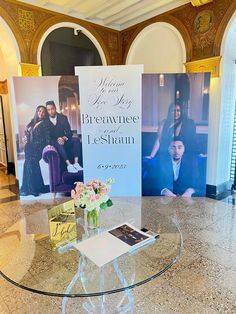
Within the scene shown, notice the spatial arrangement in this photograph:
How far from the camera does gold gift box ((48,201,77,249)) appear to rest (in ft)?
5.43

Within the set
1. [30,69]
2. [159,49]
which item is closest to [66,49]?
[30,69]

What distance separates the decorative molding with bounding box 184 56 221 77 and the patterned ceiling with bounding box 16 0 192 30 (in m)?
1.08

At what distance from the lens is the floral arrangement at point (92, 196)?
1.70 m

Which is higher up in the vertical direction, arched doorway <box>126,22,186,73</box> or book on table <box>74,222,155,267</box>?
arched doorway <box>126,22,186,73</box>

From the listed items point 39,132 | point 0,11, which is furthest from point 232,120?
point 0,11

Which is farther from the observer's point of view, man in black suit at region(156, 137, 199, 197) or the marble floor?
man in black suit at region(156, 137, 199, 197)

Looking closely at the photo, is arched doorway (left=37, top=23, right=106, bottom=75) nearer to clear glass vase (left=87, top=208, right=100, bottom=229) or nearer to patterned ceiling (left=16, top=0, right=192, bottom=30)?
patterned ceiling (left=16, top=0, right=192, bottom=30)

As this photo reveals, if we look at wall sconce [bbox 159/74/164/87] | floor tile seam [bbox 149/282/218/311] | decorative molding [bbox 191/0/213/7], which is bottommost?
floor tile seam [bbox 149/282/218/311]

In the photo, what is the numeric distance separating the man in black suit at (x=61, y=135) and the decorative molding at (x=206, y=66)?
2.45 meters

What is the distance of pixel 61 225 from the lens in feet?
5.47

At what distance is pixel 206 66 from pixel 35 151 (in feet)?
10.8

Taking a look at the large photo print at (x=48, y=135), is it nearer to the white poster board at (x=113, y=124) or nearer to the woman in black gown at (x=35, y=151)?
the woman in black gown at (x=35, y=151)

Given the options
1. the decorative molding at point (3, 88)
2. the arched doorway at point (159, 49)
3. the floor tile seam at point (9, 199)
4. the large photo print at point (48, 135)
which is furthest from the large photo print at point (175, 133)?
the decorative molding at point (3, 88)

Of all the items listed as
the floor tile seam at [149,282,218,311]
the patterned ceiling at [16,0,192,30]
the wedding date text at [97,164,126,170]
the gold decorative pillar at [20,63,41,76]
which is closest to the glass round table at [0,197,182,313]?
the floor tile seam at [149,282,218,311]
